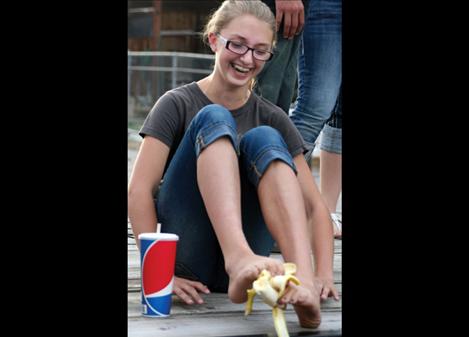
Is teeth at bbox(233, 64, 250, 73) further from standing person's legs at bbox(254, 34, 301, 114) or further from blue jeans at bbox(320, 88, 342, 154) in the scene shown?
blue jeans at bbox(320, 88, 342, 154)

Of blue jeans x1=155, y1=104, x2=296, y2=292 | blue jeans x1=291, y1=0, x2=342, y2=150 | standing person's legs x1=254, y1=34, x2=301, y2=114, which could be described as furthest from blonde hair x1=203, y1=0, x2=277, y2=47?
blue jeans x1=291, y1=0, x2=342, y2=150

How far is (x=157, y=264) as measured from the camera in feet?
7.07

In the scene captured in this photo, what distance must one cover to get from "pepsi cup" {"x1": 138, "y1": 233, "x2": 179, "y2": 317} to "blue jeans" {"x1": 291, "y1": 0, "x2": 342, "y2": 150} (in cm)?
121

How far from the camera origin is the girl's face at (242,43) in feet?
8.28

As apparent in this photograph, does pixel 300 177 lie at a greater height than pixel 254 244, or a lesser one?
greater

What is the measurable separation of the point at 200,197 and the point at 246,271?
1.30 ft

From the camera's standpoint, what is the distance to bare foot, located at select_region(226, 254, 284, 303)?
6.67ft

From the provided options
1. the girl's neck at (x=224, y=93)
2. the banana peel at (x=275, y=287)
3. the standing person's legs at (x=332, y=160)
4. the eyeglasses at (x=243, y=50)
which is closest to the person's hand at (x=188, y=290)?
the banana peel at (x=275, y=287)
